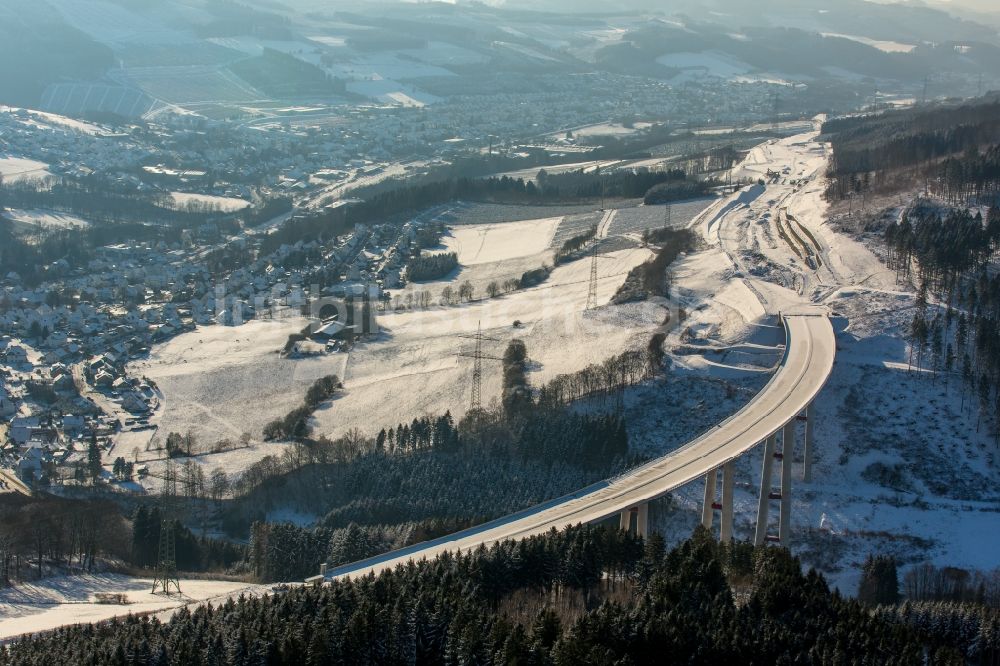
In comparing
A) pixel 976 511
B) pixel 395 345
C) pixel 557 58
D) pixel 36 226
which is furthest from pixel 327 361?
pixel 557 58

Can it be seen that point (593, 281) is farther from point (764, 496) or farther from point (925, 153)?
point (764, 496)

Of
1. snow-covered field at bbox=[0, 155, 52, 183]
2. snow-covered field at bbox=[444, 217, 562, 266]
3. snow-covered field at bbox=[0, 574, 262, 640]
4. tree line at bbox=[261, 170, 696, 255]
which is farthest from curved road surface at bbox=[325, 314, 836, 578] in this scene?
snow-covered field at bbox=[0, 155, 52, 183]

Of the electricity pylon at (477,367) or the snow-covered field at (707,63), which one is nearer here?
the electricity pylon at (477,367)

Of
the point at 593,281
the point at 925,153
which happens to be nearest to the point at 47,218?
the point at 593,281

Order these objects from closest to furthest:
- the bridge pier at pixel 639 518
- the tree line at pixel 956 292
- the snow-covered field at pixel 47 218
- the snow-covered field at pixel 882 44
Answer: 1. the bridge pier at pixel 639 518
2. the tree line at pixel 956 292
3. the snow-covered field at pixel 47 218
4. the snow-covered field at pixel 882 44

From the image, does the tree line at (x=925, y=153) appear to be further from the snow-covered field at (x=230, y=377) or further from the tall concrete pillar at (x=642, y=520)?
the tall concrete pillar at (x=642, y=520)

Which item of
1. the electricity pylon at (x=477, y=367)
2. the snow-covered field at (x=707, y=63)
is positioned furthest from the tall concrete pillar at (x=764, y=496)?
the snow-covered field at (x=707, y=63)

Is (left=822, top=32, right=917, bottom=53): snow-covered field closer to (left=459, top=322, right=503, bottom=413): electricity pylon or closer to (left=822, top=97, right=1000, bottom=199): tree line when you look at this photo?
(left=822, top=97, right=1000, bottom=199): tree line
